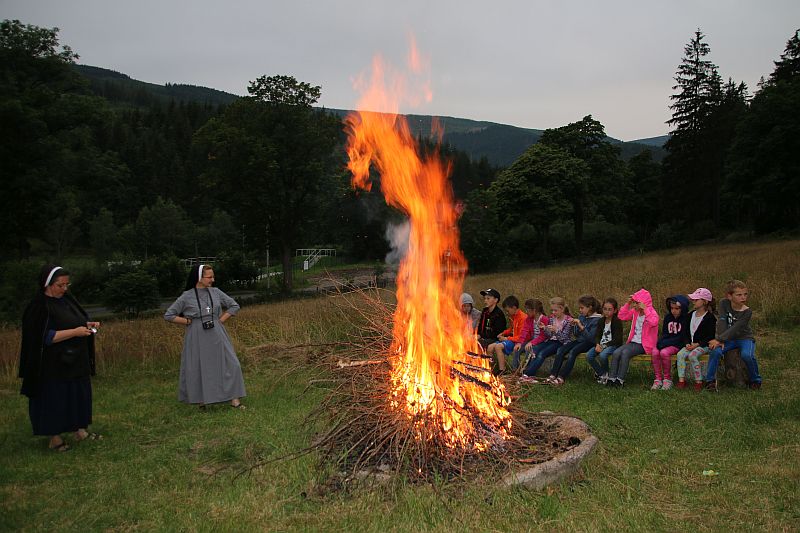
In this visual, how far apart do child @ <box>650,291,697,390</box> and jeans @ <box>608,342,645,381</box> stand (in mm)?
244

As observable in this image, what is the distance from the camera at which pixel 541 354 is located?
30.3 ft

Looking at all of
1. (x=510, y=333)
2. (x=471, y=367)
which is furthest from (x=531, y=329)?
(x=471, y=367)

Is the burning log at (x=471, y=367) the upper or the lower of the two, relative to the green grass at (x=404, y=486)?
upper

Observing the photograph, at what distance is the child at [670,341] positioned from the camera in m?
8.14

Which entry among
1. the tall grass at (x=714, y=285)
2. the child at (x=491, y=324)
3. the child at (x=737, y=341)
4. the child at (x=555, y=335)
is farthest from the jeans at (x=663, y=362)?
the tall grass at (x=714, y=285)

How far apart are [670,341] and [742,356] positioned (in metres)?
0.89

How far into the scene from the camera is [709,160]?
46312 mm

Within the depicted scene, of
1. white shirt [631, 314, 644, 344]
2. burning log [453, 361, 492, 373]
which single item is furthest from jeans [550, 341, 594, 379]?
burning log [453, 361, 492, 373]

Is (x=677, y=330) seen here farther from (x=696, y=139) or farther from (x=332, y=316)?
(x=696, y=139)

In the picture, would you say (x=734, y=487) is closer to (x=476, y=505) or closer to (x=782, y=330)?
(x=476, y=505)

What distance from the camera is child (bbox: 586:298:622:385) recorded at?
873 centimetres

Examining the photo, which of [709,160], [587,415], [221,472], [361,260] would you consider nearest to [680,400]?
[587,415]

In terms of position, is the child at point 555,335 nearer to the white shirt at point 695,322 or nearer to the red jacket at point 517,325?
the red jacket at point 517,325

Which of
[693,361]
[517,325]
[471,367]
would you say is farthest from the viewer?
[517,325]
